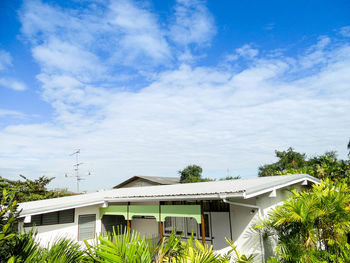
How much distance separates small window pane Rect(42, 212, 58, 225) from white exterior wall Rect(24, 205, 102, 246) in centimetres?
18

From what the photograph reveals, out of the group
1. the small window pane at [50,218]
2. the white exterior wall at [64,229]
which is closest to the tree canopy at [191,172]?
the white exterior wall at [64,229]

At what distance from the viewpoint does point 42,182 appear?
25359mm

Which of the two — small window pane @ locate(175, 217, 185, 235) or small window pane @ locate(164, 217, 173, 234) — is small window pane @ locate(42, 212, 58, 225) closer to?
small window pane @ locate(164, 217, 173, 234)

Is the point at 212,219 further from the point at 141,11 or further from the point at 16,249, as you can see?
the point at 141,11

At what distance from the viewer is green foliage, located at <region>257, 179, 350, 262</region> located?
20.5ft

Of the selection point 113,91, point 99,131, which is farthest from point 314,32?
point 99,131

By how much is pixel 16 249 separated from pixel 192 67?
10.9m

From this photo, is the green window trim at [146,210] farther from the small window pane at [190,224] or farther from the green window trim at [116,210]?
the small window pane at [190,224]

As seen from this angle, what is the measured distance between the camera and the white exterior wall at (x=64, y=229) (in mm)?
10828

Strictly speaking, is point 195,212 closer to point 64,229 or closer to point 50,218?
point 64,229

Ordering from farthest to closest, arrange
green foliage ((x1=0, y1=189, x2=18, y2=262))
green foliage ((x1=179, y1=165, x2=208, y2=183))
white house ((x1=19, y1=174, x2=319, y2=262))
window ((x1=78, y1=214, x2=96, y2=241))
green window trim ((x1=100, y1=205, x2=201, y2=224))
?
green foliage ((x1=179, y1=165, x2=208, y2=183)), window ((x1=78, y1=214, x2=96, y2=241)), green window trim ((x1=100, y1=205, x2=201, y2=224)), white house ((x1=19, y1=174, x2=319, y2=262)), green foliage ((x1=0, y1=189, x2=18, y2=262))

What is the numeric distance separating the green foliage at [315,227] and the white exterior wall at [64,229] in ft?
29.7

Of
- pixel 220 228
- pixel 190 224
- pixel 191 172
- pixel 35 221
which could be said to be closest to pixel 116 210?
pixel 35 221

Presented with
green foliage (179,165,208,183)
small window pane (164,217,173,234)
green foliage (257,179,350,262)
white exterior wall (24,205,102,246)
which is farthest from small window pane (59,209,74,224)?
green foliage (179,165,208,183)
